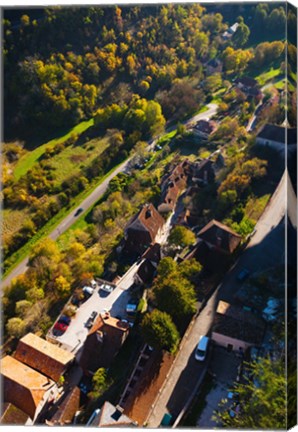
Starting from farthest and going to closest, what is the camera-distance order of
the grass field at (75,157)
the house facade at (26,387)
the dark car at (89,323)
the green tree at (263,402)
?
the grass field at (75,157) → the dark car at (89,323) → the house facade at (26,387) → the green tree at (263,402)

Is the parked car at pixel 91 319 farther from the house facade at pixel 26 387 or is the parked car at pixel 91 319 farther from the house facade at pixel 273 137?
the house facade at pixel 273 137

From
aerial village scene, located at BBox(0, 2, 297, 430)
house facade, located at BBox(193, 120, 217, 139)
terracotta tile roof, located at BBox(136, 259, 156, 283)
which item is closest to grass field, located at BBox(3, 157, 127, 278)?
aerial village scene, located at BBox(0, 2, 297, 430)

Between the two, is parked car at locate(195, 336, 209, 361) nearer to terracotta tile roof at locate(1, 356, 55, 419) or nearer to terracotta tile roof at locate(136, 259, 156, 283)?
terracotta tile roof at locate(136, 259, 156, 283)

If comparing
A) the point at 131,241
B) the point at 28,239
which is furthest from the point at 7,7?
the point at 131,241

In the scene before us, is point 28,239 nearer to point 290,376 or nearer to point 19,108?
point 19,108

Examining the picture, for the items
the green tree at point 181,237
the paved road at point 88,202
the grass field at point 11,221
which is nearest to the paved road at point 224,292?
the green tree at point 181,237
